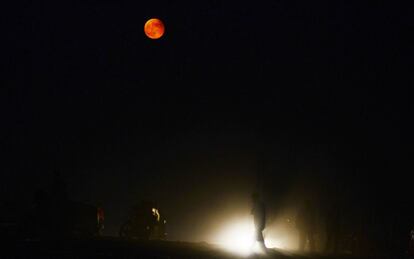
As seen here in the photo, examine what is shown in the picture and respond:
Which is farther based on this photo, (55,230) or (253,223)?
(55,230)

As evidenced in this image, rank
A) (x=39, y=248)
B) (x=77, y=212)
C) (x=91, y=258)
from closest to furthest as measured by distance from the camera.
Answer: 1. (x=91, y=258)
2. (x=39, y=248)
3. (x=77, y=212)

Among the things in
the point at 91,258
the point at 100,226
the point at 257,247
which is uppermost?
the point at 100,226

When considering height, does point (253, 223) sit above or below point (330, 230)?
below

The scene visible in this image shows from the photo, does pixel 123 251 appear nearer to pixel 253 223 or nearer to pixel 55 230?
pixel 253 223

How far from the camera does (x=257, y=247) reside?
33.8 metres

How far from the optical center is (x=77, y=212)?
1730 inches

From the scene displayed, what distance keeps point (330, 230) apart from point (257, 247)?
23.2 m

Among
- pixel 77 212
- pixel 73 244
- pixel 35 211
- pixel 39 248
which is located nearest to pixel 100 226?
pixel 77 212

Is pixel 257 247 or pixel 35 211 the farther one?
pixel 35 211

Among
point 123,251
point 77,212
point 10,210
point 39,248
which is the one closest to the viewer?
point 39,248

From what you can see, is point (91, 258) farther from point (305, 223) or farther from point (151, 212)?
point (305, 223)

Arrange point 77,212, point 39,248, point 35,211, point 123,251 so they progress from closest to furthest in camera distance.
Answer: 1. point 39,248
2. point 123,251
3. point 35,211
4. point 77,212

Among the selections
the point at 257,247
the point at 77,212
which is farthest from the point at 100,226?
the point at 257,247

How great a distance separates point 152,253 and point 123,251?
0.79m
